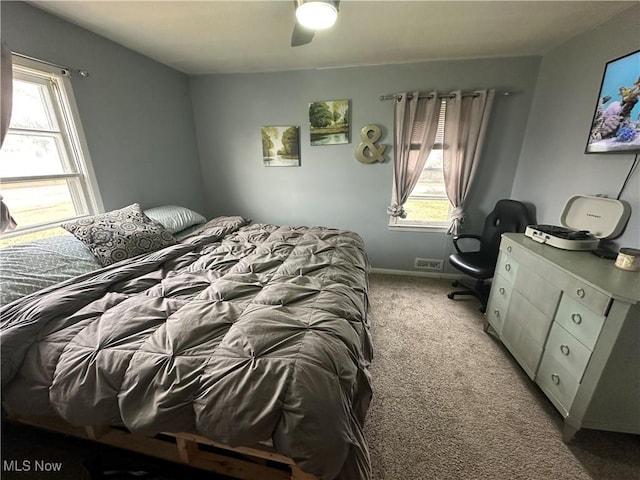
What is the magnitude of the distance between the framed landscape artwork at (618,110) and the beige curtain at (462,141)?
0.90 m

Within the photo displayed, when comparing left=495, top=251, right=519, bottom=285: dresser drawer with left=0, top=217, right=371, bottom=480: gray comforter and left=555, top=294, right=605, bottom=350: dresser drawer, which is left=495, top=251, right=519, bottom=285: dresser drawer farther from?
left=0, top=217, right=371, bottom=480: gray comforter

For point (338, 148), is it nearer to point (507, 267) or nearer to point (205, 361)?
point (507, 267)

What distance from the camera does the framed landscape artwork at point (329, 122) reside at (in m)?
2.94

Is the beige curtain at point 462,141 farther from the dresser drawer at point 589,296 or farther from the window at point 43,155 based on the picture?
the window at point 43,155

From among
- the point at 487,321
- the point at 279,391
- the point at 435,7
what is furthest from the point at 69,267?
the point at 487,321

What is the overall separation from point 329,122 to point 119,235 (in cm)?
237

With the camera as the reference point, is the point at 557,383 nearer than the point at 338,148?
Yes

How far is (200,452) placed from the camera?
3.54ft

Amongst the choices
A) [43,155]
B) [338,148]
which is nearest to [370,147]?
[338,148]

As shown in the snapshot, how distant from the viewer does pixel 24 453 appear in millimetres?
1276

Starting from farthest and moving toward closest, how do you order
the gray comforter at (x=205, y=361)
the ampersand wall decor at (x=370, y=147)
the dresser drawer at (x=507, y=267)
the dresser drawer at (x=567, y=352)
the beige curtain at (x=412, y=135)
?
the ampersand wall decor at (x=370, y=147) < the beige curtain at (x=412, y=135) < the dresser drawer at (x=507, y=267) < the dresser drawer at (x=567, y=352) < the gray comforter at (x=205, y=361)

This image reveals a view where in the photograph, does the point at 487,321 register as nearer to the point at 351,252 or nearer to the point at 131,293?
the point at 351,252

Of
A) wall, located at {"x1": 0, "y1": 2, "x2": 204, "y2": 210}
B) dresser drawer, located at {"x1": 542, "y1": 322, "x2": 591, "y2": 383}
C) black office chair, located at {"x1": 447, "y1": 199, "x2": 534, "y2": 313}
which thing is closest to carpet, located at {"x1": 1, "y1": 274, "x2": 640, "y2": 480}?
dresser drawer, located at {"x1": 542, "y1": 322, "x2": 591, "y2": 383}

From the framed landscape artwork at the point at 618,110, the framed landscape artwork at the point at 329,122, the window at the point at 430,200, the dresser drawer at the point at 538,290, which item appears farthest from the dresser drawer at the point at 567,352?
the framed landscape artwork at the point at 329,122
